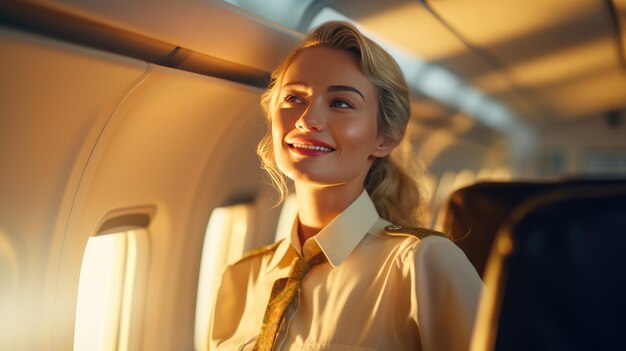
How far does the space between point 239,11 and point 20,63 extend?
760 millimetres

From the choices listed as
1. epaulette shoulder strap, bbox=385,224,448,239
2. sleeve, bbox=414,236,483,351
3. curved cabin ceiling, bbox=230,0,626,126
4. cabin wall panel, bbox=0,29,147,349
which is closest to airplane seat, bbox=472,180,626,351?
sleeve, bbox=414,236,483,351

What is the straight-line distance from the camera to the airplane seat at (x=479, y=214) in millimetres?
2383

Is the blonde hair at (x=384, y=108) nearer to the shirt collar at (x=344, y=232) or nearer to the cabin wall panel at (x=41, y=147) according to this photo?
the shirt collar at (x=344, y=232)

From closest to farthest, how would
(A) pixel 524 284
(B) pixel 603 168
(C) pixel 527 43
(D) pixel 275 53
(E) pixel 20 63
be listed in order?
(A) pixel 524 284, (E) pixel 20 63, (D) pixel 275 53, (C) pixel 527 43, (B) pixel 603 168

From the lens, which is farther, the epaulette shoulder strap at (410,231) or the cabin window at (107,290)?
the cabin window at (107,290)

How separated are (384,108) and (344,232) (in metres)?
0.42

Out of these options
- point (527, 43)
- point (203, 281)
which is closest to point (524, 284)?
point (203, 281)

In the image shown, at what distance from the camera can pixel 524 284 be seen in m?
1.07

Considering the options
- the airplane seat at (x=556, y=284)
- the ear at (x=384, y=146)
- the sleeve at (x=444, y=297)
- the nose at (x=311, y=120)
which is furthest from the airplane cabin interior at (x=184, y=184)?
the nose at (x=311, y=120)

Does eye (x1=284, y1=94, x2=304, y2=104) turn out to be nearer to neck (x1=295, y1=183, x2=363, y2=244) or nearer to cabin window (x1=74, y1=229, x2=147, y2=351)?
neck (x1=295, y1=183, x2=363, y2=244)

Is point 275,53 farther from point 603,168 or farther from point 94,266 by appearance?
point 603,168

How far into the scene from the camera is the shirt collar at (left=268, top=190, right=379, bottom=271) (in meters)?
2.09

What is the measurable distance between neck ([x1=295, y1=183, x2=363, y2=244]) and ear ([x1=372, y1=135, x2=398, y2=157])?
→ 0.14 metres

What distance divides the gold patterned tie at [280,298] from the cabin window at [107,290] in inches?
43.0
